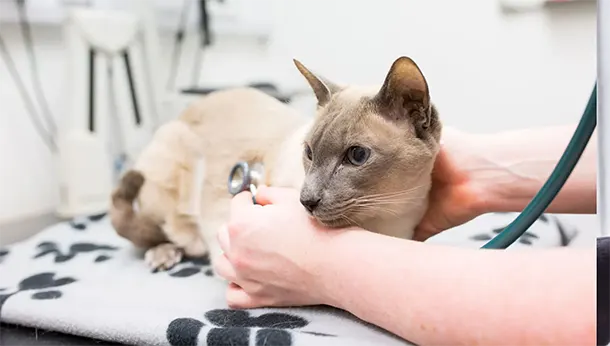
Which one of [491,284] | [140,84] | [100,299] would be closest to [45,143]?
[140,84]

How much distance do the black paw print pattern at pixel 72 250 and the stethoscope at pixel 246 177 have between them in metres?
0.37

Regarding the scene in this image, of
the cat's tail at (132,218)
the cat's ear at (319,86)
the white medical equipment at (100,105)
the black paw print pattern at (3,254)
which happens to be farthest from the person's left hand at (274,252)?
the white medical equipment at (100,105)

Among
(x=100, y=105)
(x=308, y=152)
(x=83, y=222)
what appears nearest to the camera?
(x=308, y=152)

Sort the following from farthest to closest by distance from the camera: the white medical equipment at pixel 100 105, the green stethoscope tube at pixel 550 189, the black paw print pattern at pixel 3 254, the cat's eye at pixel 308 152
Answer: the white medical equipment at pixel 100 105 < the black paw print pattern at pixel 3 254 < the cat's eye at pixel 308 152 < the green stethoscope tube at pixel 550 189

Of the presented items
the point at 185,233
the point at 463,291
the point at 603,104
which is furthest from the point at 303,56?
the point at 603,104

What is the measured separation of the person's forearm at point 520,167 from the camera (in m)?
0.90

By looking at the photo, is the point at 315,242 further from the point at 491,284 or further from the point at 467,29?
the point at 467,29

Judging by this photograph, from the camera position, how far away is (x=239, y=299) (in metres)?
0.77

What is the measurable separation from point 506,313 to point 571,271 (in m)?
0.07

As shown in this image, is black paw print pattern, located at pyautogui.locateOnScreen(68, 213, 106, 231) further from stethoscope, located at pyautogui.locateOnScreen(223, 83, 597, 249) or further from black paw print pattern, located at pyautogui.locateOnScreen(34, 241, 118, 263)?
stethoscope, located at pyautogui.locateOnScreen(223, 83, 597, 249)

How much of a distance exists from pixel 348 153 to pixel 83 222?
899 millimetres

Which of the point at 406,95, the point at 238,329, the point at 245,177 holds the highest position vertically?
the point at 406,95

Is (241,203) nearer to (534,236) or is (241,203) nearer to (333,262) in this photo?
(333,262)

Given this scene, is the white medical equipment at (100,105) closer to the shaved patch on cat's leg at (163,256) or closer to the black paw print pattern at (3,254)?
the black paw print pattern at (3,254)
